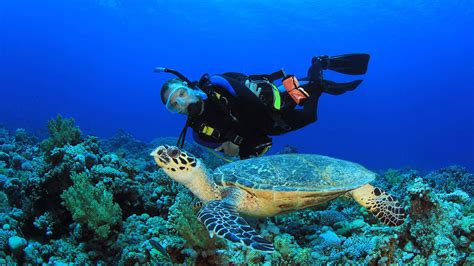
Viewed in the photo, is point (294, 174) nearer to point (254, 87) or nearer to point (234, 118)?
point (234, 118)

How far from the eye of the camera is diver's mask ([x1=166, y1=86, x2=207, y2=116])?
15.1 feet

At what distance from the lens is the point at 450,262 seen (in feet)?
7.48

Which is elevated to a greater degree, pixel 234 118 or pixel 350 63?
pixel 350 63

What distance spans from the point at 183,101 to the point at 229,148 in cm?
123

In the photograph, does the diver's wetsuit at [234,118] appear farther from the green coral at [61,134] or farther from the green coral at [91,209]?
the green coral at [61,134]

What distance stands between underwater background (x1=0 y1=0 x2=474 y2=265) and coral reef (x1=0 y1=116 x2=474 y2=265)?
0.01m

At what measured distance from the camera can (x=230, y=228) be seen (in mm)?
2562

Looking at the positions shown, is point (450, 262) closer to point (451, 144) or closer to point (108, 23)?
point (108, 23)

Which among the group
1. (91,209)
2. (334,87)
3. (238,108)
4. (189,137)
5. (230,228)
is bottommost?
(230,228)

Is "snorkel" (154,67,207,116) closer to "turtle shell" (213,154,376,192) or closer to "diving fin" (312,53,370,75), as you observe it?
"turtle shell" (213,154,376,192)

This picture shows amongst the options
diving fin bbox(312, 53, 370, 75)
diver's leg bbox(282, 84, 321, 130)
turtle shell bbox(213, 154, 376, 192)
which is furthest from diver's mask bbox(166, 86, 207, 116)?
diving fin bbox(312, 53, 370, 75)

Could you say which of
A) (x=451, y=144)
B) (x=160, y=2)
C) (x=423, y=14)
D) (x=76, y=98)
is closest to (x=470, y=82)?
(x=451, y=144)

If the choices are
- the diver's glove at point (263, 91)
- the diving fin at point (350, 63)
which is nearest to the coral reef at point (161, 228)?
the diver's glove at point (263, 91)

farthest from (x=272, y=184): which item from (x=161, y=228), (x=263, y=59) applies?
(x=263, y=59)
